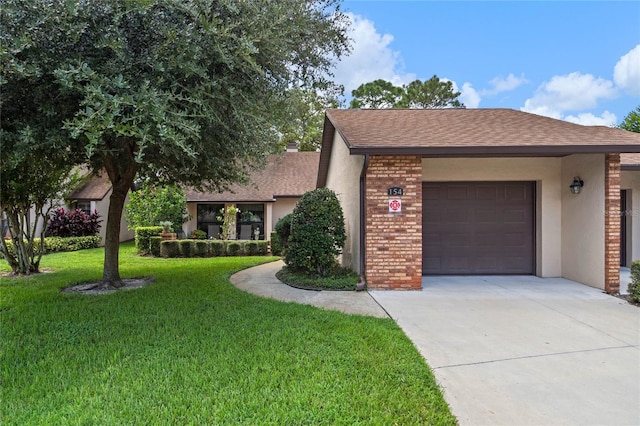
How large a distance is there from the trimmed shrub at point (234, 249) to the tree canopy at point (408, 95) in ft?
57.8

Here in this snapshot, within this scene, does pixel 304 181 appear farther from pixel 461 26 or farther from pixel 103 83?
pixel 103 83

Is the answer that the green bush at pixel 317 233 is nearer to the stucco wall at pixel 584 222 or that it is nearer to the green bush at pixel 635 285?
the stucco wall at pixel 584 222

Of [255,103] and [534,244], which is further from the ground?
[255,103]

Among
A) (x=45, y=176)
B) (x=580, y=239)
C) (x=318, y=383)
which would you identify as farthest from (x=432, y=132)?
(x=45, y=176)

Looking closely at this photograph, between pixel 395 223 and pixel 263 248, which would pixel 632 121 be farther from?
pixel 263 248

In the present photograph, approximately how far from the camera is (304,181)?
17.1 m

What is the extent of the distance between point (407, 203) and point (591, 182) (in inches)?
150

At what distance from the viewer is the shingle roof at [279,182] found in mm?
15695

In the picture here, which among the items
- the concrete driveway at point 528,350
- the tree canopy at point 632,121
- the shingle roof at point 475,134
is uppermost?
the tree canopy at point 632,121

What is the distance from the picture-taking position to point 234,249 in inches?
532

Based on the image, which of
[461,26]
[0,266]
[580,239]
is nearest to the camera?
[580,239]

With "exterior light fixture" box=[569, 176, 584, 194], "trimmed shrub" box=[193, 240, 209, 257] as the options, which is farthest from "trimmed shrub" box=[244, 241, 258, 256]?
"exterior light fixture" box=[569, 176, 584, 194]

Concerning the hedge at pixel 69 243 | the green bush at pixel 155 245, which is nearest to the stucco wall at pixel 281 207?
the green bush at pixel 155 245

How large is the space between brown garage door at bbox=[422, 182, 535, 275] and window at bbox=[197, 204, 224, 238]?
10.5 meters
